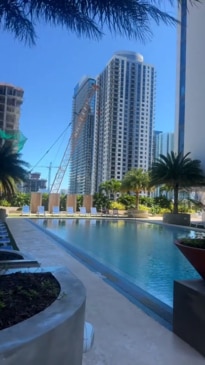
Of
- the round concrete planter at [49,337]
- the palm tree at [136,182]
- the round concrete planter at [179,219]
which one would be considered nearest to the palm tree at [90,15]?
the round concrete planter at [49,337]

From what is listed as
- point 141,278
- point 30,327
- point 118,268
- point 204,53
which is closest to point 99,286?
point 141,278

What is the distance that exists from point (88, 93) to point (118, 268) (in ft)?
191

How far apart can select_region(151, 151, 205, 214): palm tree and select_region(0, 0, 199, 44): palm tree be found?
53.6 feet

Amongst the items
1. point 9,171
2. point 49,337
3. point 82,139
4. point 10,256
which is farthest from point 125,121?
point 49,337

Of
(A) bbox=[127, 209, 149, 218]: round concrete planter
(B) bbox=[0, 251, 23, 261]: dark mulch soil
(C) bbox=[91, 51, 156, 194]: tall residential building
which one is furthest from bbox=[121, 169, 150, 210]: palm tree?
(B) bbox=[0, 251, 23, 261]: dark mulch soil

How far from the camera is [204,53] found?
21.0 metres

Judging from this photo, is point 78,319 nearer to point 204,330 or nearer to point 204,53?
point 204,330

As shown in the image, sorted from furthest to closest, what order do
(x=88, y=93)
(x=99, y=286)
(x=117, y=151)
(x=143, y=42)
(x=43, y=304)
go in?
1. (x=88, y=93)
2. (x=117, y=151)
3. (x=99, y=286)
4. (x=143, y=42)
5. (x=43, y=304)

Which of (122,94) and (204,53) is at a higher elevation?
(122,94)

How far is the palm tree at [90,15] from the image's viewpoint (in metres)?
3.28

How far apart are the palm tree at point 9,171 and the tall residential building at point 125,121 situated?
87.4 feet

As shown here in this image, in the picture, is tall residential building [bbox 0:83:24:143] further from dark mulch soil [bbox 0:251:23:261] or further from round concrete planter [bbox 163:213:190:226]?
dark mulch soil [bbox 0:251:23:261]

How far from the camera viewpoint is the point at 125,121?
46656 millimetres

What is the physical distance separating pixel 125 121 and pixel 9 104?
1686cm
